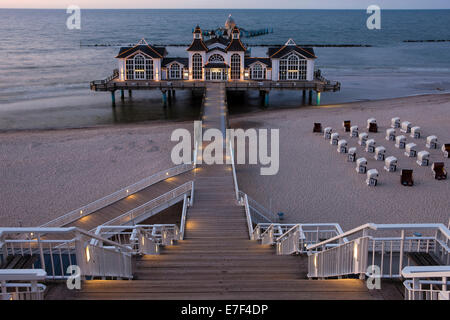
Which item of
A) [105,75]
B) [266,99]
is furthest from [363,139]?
[105,75]

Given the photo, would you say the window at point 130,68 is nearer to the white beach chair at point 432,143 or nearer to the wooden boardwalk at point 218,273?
the white beach chair at point 432,143

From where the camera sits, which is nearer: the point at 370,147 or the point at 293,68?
the point at 370,147

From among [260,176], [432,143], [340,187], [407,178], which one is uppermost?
[432,143]

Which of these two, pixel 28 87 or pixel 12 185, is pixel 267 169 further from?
pixel 28 87

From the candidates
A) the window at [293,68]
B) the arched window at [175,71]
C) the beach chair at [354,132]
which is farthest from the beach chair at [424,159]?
the arched window at [175,71]

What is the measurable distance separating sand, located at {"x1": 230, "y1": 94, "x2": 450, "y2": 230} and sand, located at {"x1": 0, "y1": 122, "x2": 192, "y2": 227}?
20.2 feet

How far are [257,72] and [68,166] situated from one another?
24539 mm

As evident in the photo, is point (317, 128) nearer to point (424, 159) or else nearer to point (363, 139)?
point (363, 139)

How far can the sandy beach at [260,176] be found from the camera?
1759 cm

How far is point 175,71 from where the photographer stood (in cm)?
4369

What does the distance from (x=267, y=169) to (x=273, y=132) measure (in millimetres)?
8429

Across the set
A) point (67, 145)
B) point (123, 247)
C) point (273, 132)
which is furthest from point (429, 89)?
point (123, 247)

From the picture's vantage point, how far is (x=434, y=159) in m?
23.3

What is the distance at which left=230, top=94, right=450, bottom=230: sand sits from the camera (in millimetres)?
17016
